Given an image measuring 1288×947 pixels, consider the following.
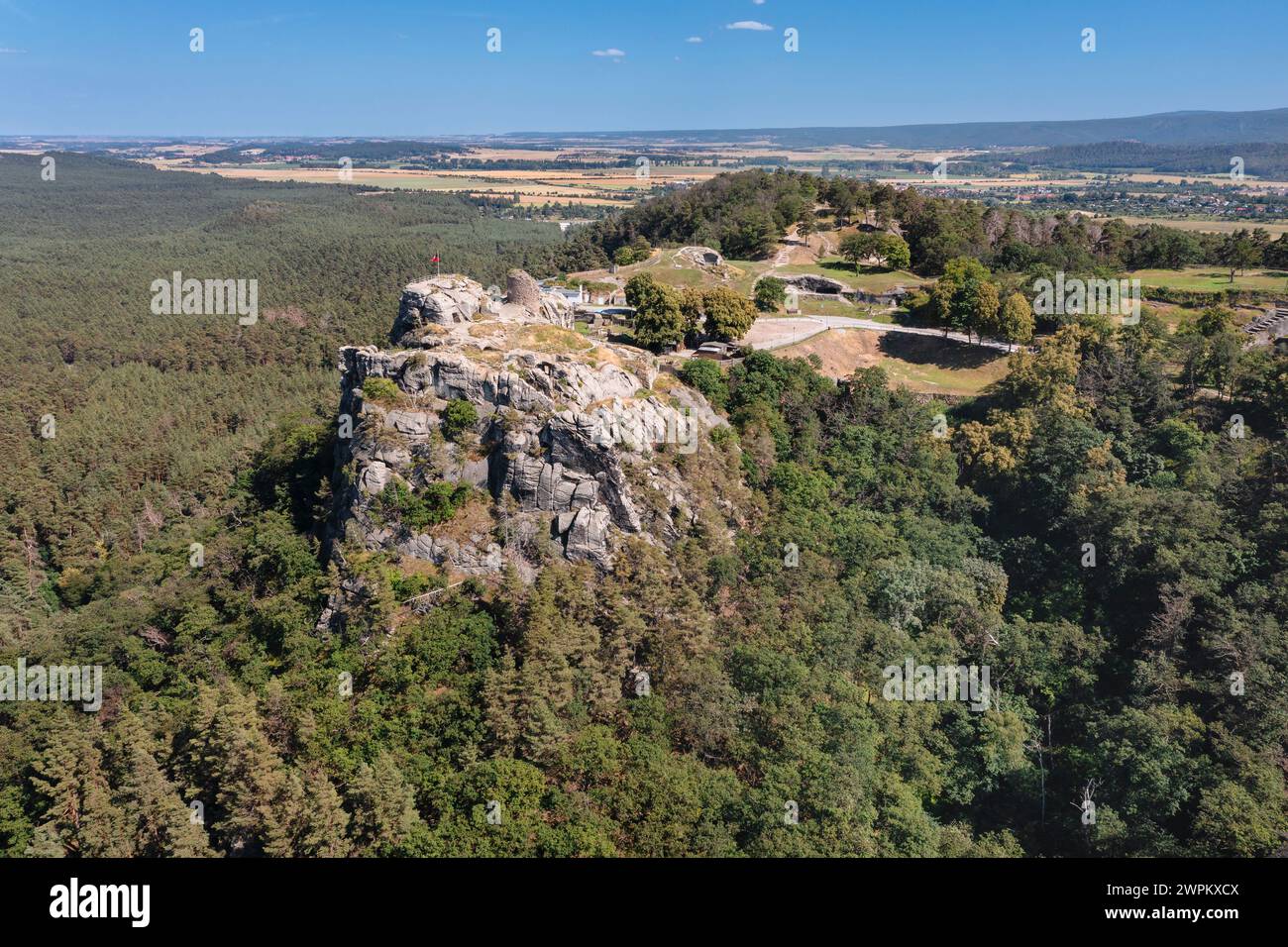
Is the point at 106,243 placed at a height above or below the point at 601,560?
above

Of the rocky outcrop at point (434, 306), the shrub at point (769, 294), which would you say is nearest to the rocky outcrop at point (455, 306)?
the rocky outcrop at point (434, 306)

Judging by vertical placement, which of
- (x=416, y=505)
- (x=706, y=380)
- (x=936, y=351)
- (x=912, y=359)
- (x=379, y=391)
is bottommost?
(x=416, y=505)

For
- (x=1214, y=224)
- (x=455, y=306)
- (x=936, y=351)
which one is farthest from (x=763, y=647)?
(x=1214, y=224)

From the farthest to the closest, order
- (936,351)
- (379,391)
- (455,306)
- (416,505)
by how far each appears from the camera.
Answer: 1. (936,351)
2. (455,306)
3. (379,391)
4. (416,505)

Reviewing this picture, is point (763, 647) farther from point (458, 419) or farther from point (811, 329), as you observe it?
point (811, 329)

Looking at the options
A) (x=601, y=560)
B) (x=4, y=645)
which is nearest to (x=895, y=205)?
(x=601, y=560)

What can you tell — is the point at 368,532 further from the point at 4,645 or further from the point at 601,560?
the point at 4,645

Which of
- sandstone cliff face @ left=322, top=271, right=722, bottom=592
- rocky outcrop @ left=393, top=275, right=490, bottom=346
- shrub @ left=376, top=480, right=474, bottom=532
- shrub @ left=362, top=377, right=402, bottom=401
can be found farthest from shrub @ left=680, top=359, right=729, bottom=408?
shrub @ left=362, top=377, right=402, bottom=401
